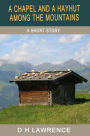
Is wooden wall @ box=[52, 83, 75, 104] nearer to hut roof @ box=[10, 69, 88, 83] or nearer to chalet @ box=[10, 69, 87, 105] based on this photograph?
chalet @ box=[10, 69, 87, 105]

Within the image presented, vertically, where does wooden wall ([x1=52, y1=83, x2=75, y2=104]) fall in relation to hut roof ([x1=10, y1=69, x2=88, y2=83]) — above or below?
below

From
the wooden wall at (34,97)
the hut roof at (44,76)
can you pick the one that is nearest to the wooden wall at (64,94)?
the wooden wall at (34,97)

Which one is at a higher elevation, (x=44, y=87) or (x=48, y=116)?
(x=44, y=87)

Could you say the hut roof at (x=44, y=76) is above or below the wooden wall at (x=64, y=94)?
above

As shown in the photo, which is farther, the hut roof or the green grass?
the hut roof

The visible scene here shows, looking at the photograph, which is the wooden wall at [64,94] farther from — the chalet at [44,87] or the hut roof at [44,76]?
the hut roof at [44,76]

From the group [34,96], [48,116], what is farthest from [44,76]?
[48,116]

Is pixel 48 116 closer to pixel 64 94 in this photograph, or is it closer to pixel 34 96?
pixel 34 96

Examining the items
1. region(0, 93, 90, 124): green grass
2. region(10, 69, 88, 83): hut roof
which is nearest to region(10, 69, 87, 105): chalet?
region(10, 69, 88, 83): hut roof

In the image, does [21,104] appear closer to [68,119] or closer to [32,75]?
[32,75]

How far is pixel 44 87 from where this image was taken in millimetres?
30422

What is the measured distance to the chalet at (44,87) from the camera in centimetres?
3012

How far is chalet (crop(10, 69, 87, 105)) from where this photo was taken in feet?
98.8

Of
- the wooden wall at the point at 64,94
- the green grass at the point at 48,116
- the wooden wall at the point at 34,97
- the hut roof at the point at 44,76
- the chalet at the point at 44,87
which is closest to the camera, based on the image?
the green grass at the point at 48,116
